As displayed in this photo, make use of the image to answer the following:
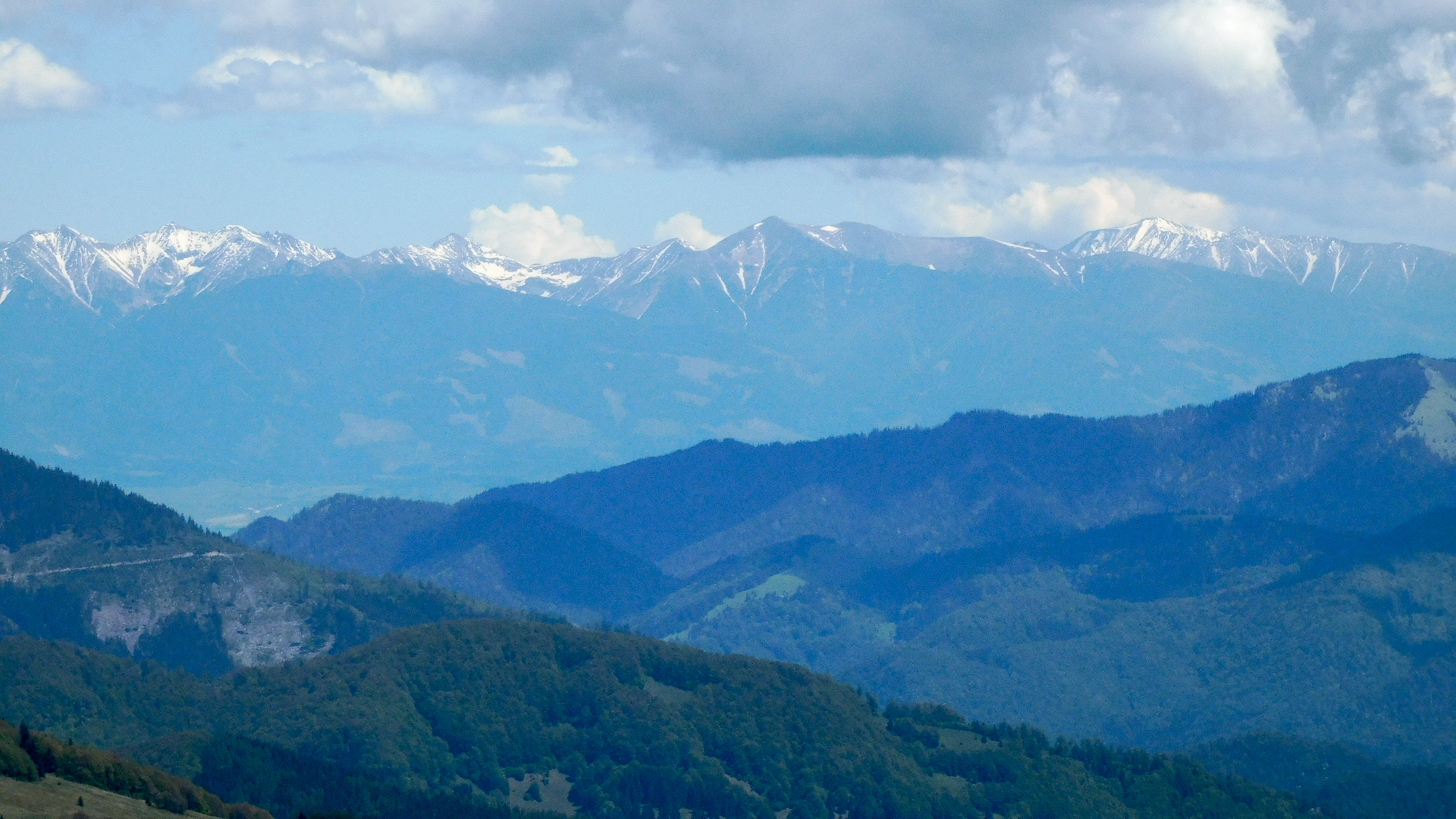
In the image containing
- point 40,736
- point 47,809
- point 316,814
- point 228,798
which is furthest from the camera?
point 228,798

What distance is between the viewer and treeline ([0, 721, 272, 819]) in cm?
13438

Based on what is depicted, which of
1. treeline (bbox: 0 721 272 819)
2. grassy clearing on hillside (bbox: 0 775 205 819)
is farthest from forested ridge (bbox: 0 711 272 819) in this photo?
grassy clearing on hillside (bbox: 0 775 205 819)

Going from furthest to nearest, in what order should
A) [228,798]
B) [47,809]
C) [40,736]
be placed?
[228,798] → [40,736] → [47,809]

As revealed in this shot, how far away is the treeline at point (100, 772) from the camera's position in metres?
134

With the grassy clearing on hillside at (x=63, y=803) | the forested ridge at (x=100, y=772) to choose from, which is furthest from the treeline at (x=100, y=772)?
the grassy clearing on hillside at (x=63, y=803)

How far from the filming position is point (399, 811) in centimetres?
19788

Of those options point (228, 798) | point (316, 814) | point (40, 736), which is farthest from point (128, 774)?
point (228, 798)

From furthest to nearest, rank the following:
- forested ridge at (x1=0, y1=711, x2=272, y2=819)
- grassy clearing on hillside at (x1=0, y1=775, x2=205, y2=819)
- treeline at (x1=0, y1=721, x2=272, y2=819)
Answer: treeline at (x1=0, y1=721, x2=272, y2=819), forested ridge at (x1=0, y1=711, x2=272, y2=819), grassy clearing on hillside at (x1=0, y1=775, x2=205, y2=819)

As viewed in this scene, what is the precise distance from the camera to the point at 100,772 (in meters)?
145

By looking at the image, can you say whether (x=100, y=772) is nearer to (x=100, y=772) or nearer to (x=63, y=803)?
(x=100, y=772)

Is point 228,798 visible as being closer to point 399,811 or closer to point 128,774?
point 399,811

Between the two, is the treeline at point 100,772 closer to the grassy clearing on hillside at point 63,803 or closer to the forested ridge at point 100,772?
the forested ridge at point 100,772

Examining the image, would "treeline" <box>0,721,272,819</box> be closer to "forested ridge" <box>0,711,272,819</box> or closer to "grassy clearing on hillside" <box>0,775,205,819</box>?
"forested ridge" <box>0,711,272,819</box>

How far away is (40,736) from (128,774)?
6.95 metres
